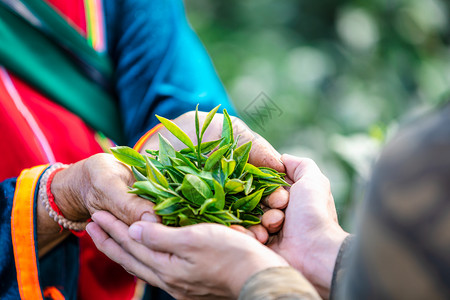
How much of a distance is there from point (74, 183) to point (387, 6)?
5.35 ft

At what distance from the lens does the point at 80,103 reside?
0.99 m

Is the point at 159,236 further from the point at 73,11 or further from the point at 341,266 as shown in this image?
the point at 73,11

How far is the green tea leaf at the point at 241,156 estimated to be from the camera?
0.79 meters

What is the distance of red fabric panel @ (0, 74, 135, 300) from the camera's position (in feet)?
2.96

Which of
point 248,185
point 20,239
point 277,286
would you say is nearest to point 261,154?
point 248,185

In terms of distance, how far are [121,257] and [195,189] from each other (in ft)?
0.51

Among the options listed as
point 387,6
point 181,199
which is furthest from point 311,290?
point 387,6

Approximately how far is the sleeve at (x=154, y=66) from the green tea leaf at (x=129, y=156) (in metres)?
0.23

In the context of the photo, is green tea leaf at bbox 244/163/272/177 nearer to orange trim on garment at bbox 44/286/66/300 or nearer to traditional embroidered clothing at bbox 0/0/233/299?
traditional embroidered clothing at bbox 0/0/233/299

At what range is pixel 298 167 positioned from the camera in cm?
86

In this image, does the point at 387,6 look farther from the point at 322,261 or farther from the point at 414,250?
the point at 414,250

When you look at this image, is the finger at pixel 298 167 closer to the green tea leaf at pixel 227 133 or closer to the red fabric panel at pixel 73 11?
the green tea leaf at pixel 227 133

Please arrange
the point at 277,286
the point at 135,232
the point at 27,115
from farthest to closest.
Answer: the point at 27,115 < the point at 135,232 < the point at 277,286

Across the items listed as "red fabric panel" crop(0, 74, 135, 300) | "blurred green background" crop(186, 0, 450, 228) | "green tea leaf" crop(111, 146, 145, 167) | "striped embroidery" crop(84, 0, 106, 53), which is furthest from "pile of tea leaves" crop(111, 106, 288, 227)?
"blurred green background" crop(186, 0, 450, 228)
